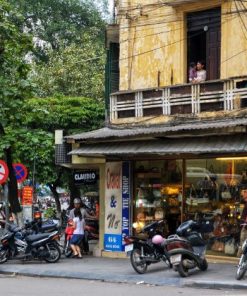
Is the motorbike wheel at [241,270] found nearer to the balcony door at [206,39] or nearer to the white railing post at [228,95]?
the white railing post at [228,95]

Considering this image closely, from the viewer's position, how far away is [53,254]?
16.4m

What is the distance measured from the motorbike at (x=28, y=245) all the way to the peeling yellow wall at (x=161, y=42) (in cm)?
476

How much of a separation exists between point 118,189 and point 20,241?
2997 mm

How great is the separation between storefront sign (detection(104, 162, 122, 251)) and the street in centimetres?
375

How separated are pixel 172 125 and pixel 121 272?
3857 millimetres

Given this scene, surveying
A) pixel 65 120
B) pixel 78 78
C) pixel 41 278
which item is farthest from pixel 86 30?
pixel 41 278

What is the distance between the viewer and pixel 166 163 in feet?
53.8

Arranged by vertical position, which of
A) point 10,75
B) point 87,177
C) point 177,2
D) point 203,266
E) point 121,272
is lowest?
point 121,272

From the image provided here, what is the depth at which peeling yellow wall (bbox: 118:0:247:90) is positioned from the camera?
15.3 meters

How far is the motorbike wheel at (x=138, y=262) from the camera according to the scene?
13.7m

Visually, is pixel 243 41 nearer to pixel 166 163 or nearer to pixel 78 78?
pixel 166 163

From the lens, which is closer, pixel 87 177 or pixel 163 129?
pixel 163 129

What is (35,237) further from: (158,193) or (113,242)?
(158,193)

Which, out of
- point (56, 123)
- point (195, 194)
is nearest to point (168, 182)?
point (195, 194)
